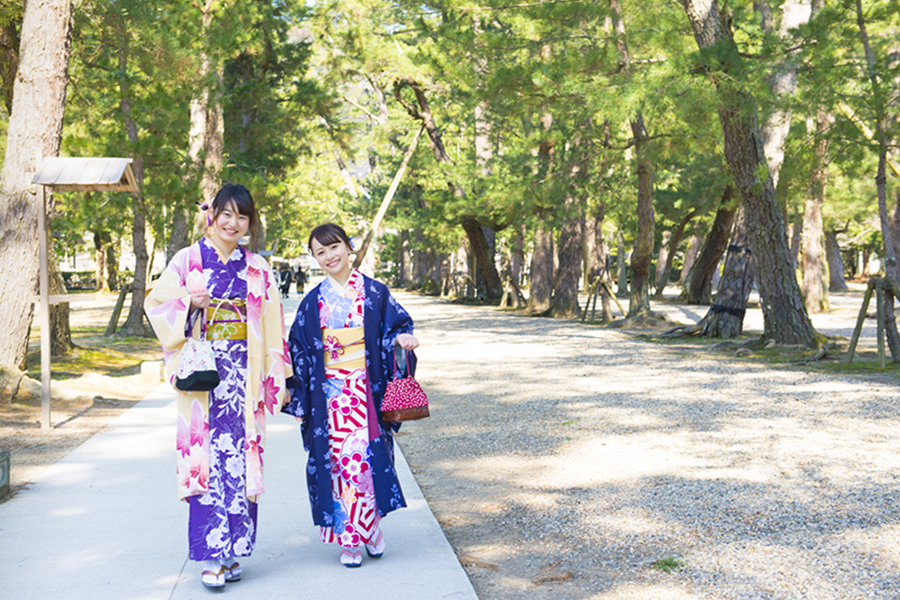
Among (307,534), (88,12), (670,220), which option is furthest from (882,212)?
(670,220)

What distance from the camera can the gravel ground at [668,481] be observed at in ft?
11.9

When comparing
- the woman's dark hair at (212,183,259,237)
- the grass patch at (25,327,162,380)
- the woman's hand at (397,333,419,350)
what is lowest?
the grass patch at (25,327,162,380)

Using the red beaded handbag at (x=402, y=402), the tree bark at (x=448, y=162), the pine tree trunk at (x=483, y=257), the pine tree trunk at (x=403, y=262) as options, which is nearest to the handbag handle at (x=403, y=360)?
the red beaded handbag at (x=402, y=402)

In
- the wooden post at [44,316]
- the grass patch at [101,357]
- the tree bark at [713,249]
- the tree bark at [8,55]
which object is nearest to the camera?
the wooden post at [44,316]

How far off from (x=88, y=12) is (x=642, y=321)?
11.7 meters

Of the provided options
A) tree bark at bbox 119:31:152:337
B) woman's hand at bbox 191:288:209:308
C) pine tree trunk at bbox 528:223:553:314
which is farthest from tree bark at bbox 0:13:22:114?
pine tree trunk at bbox 528:223:553:314

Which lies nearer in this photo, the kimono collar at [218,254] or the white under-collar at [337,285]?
the kimono collar at [218,254]

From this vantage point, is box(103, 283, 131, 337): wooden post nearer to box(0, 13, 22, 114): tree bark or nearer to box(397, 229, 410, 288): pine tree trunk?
box(0, 13, 22, 114): tree bark

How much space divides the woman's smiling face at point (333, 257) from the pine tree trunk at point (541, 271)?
59.9 feet

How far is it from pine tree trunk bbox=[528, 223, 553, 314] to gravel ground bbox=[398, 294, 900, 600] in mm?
11918

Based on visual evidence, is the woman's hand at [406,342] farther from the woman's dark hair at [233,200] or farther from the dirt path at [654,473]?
the dirt path at [654,473]

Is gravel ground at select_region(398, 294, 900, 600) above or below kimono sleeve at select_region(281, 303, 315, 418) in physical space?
below

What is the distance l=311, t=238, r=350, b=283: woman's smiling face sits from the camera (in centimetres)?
379

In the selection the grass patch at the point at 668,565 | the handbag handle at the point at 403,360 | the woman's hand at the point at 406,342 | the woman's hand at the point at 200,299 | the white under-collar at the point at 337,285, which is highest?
the white under-collar at the point at 337,285
